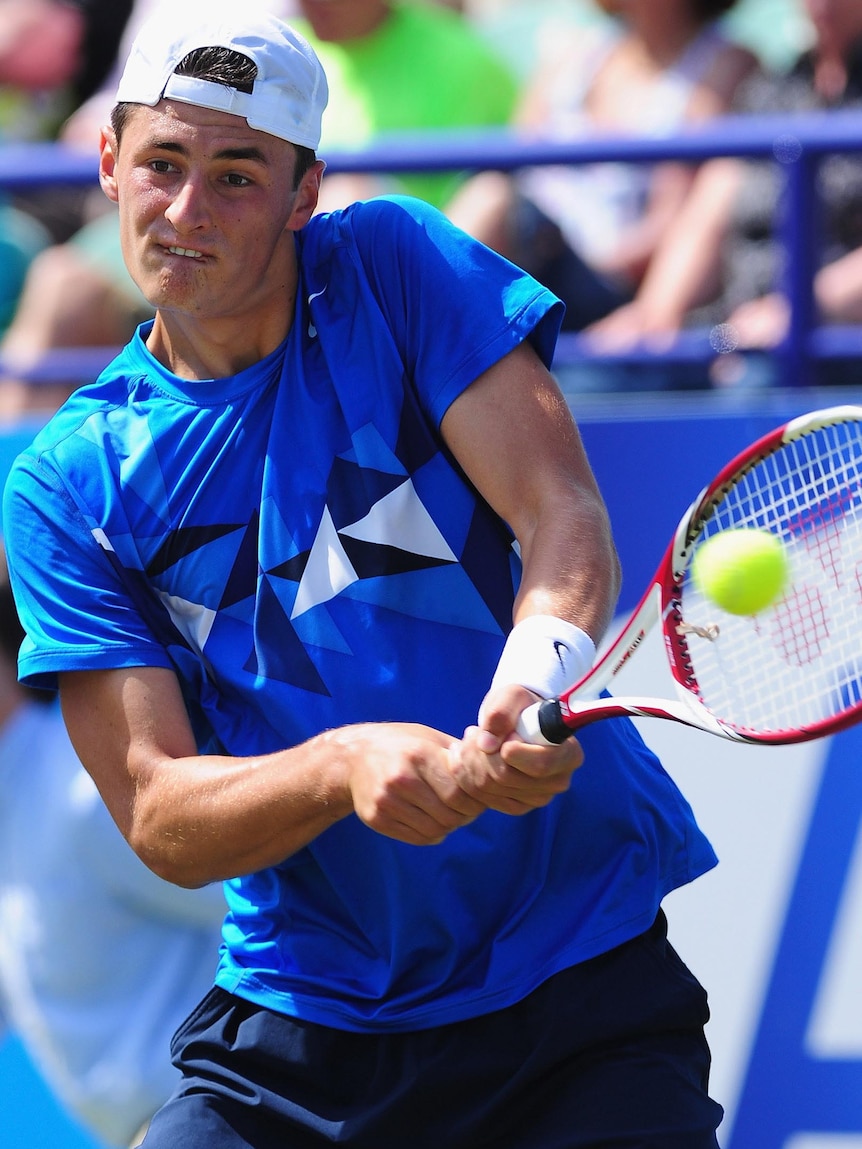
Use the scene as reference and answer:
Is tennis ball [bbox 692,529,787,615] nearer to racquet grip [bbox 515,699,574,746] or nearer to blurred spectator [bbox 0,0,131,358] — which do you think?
racquet grip [bbox 515,699,574,746]

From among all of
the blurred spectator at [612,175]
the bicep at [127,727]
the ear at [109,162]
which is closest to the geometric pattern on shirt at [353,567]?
the bicep at [127,727]

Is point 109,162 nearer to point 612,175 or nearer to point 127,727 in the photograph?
point 127,727

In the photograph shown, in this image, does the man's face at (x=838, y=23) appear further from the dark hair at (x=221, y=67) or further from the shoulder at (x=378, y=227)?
the dark hair at (x=221, y=67)

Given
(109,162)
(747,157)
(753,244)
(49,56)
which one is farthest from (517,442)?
(49,56)

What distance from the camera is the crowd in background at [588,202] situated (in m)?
4.41

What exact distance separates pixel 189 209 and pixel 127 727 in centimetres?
72

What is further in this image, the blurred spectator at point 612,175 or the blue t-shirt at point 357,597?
the blurred spectator at point 612,175

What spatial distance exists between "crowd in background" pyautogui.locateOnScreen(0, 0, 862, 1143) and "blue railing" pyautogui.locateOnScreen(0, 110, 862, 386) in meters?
0.06

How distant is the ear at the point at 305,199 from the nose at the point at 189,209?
0.49ft

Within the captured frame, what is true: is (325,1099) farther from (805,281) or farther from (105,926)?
(805,281)

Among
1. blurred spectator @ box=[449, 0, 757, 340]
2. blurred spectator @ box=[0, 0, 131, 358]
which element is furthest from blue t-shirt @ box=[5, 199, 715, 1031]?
blurred spectator @ box=[0, 0, 131, 358]

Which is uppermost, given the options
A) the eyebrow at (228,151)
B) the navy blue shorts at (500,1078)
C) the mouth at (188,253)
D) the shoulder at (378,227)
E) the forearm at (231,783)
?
the eyebrow at (228,151)

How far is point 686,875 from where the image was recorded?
8.27ft

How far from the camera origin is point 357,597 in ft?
7.98
